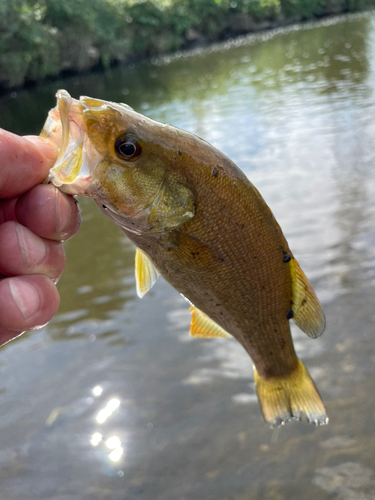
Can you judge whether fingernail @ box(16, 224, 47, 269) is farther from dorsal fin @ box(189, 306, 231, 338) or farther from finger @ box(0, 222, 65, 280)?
dorsal fin @ box(189, 306, 231, 338)

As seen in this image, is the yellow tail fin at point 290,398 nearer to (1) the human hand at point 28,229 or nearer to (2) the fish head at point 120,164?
(2) the fish head at point 120,164

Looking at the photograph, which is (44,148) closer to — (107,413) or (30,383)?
(107,413)

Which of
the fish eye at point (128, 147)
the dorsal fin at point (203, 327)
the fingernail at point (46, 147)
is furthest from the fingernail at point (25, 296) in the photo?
the dorsal fin at point (203, 327)

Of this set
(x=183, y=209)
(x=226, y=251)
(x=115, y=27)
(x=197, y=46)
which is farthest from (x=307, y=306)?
(x=197, y=46)

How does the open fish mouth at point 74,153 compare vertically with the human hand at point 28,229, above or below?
above

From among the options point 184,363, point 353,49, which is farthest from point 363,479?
point 353,49

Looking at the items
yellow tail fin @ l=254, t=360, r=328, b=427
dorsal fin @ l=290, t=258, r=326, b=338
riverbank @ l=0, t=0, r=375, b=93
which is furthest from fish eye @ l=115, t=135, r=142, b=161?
riverbank @ l=0, t=0, r=375, b=93

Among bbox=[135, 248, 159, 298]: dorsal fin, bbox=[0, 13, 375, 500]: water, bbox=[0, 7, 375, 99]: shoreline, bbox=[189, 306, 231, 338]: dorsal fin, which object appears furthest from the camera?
bbox=[0, 7, 375, 99]: shoreline
